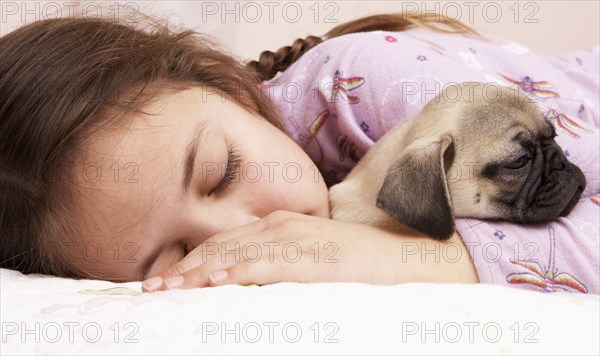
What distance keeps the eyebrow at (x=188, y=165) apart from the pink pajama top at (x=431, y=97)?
1.30ft

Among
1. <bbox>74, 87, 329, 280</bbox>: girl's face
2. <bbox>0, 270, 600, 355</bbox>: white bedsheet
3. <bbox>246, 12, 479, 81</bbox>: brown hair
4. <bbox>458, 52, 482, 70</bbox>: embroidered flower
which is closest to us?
<bbox>0, 270, 600, 355</bbox>: white bedsheet

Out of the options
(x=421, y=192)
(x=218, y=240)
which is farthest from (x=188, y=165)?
(x=421, y=192)

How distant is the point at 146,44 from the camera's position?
1384mm

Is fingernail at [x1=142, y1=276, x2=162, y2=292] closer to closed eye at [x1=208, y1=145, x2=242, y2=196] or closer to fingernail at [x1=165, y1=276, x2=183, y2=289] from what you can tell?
fingernail at [x1=165, y1=276, x2=183, y2=289]

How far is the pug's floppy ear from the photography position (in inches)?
43.2

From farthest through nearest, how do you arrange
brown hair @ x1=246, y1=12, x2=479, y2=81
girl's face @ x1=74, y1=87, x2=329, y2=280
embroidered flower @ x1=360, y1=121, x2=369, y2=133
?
1. brown hair @ x1=246, y1=12, x2=479, y2=81
2. embroidered flower @ x1=360, y1=121, x2=369, y2=133
3. girl's face @ x1=74, y1=87, x2=329, y2=280

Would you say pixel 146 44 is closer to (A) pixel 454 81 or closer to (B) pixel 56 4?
(A) pixel 454 81

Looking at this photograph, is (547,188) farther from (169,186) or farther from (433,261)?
(169,186)

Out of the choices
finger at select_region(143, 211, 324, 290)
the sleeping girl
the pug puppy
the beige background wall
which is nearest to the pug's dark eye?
the pug puppy

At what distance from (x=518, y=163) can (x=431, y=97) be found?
1.04 ft

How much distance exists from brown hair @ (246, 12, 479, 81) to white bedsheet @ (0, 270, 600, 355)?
3.57 ft

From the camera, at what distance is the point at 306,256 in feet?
3.19

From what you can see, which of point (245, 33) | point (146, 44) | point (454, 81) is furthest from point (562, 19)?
point (146, 44)

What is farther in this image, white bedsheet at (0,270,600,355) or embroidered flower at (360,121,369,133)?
embroidered flower at (360,121,369,133)
